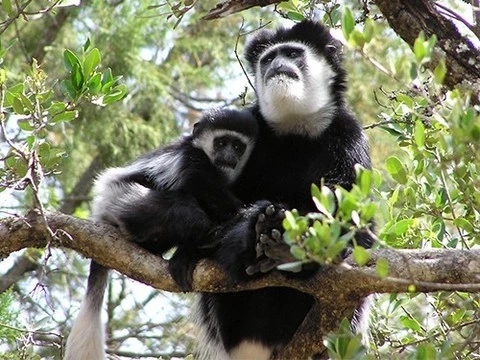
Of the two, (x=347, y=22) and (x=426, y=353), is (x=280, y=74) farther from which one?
(x=426, y=353)

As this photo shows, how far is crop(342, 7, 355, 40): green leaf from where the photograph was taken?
1842mm

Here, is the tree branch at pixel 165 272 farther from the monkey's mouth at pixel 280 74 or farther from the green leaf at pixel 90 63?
the monkey's mouth at pixel 280 74

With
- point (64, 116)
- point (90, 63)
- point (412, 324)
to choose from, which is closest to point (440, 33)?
point (412, 324)

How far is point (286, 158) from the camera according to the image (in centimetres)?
318

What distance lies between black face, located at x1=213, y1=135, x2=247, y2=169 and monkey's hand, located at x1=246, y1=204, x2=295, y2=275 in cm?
63

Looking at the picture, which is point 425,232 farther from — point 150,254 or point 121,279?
point 121,279

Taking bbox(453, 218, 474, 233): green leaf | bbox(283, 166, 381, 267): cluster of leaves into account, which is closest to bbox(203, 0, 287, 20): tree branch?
bbox(453, 218, 474, 233): green leaf

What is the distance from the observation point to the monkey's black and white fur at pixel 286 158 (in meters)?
2.97

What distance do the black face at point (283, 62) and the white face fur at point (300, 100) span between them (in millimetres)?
16

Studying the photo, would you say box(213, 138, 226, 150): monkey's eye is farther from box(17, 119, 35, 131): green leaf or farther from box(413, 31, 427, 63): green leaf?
box(413, 31, 427, 63): green leaf

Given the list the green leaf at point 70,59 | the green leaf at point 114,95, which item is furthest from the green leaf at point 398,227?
the green leaf at point 70,59

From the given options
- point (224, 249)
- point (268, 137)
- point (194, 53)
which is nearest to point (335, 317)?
point (224, 249)

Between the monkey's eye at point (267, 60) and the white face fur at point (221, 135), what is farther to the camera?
the monkey's eye at point (267, 60)

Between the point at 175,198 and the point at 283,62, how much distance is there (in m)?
0.71
